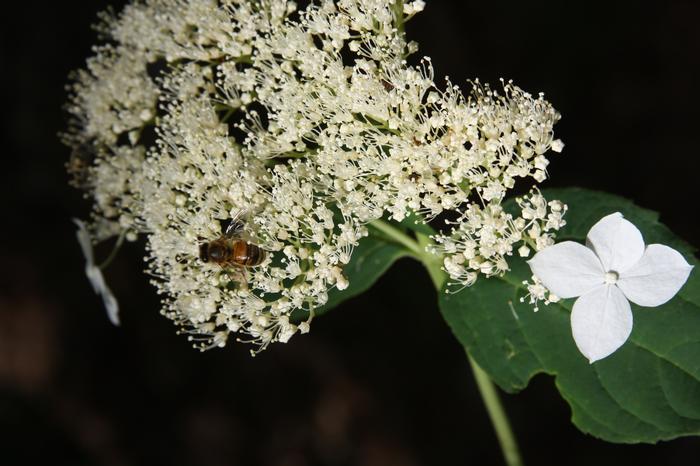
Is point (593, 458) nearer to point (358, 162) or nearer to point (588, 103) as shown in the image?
point (588, 103)

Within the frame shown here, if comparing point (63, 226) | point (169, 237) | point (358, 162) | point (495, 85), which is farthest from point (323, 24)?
point (63, 226)

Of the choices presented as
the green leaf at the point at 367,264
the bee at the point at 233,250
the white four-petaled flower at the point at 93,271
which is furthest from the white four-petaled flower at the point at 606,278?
the white four-petaled flower at the point at 93,271

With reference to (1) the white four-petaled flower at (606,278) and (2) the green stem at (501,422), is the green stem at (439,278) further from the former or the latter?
(1) the white four-petaled flower at (606,278)

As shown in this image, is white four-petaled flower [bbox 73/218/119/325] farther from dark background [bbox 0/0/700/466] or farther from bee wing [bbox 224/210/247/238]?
dark background [bbox 0/0/700/466]

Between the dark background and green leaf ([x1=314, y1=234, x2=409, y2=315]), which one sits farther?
the dark background

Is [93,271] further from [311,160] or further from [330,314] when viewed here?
[330,314]

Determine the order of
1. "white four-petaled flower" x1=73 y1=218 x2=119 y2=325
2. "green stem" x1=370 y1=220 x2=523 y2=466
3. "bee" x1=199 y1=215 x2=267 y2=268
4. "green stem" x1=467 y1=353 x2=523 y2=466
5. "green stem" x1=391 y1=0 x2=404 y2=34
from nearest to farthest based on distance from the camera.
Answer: "bee" x1=199 y1=215 x2=267 y2=268 < "green stem" x1=391 y1=0 x2=404 y2=34 < "green stem" x1=370 y1=220 x2=523 y2=466 < "green stem" x1=467 y1=353 x2=523 y2=466 < "white four-petaled flower" x1=73 y1=218 x2=119 y2=325

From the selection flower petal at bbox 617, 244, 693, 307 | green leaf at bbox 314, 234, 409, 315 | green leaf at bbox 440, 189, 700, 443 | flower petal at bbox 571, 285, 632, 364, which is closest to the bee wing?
green leaf at bbox 314, 234, 409, 315
